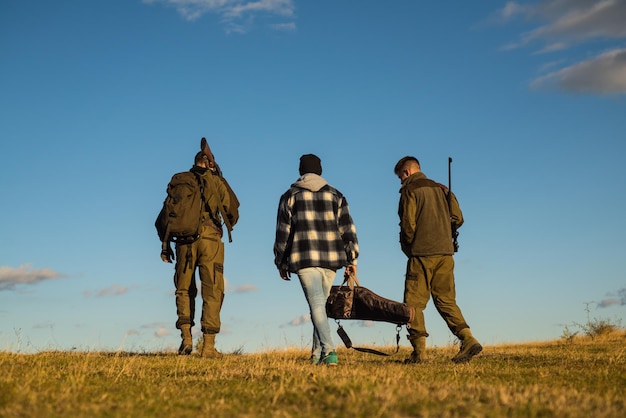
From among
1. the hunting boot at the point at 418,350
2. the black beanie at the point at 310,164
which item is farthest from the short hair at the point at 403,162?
the hunting boot at the point at 418,350

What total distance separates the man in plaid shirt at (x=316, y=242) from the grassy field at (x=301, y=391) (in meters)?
0.92

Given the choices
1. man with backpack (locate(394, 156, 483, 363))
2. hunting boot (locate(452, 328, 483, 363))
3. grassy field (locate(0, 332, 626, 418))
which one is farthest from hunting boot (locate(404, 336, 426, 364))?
grassy field (locate(0, 332, 626, 418))

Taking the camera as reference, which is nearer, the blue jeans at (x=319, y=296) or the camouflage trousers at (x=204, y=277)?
the blue jeans at (x=319, y=296)

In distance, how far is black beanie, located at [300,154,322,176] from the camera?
10227 mm

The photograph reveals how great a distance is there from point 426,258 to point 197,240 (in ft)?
12.0

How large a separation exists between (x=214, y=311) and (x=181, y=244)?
121 centimetres

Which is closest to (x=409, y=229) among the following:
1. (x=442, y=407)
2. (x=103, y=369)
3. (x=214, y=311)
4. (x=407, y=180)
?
(x=407, y=180)

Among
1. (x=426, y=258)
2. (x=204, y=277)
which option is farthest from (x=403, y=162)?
(x=204, y=277)

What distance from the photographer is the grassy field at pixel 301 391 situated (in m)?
5.72

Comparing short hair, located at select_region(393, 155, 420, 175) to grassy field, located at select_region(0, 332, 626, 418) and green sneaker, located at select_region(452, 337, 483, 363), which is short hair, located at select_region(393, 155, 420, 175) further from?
grassy field, located at select_region(0, 332, 626, 418)

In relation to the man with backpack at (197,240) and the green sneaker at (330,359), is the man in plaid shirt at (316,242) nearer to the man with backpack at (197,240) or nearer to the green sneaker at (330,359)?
the green sneaker at (330,359)

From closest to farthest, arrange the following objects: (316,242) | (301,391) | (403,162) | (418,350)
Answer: (301,391)
(316,242)
(418,350)
(403,162)

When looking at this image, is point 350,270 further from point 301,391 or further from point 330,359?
point 301,391

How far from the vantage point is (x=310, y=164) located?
1023 cm
